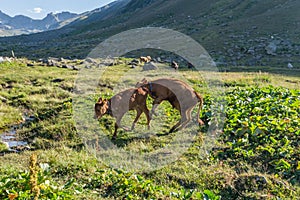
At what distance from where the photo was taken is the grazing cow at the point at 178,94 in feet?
38.3

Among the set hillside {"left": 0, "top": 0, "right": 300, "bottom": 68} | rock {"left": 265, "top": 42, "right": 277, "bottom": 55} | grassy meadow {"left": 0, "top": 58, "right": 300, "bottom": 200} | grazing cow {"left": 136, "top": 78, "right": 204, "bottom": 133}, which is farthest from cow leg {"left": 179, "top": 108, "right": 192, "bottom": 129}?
rock {"left": 265, "top": 42, "right": 277, "bottom": 55}

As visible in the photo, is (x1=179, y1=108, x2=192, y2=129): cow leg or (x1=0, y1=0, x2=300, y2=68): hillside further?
(x1=0, y1=0, x2=300, y2=68): hillside

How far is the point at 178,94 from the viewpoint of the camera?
1168cm

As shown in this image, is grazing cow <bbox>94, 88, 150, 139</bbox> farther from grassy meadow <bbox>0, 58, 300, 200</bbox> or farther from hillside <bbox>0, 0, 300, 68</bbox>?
hillside <bbox>0, 0, 300, 68</bbox>

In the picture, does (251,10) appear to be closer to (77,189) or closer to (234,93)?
(234,93)

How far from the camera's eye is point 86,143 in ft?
35.9

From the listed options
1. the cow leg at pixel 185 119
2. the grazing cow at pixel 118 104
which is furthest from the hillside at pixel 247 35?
the grazing cow at pixel 118 104

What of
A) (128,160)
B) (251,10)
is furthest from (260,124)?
(251,10)

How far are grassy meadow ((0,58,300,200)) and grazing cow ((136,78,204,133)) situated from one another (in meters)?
0.66

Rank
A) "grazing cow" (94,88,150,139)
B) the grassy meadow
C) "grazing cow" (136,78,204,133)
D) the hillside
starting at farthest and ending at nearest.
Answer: the hillside → "grazing cow" (136,78,204,133) → "grazing cow" (94,88,150,139) → the grassy meadow

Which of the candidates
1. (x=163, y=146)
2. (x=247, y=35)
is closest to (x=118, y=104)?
(x=163, y=146)

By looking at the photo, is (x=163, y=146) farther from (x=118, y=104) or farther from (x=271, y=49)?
(x=271, y=49)

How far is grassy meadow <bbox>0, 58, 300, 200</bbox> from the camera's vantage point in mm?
7074

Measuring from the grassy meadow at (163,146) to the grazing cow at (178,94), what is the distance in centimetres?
66
